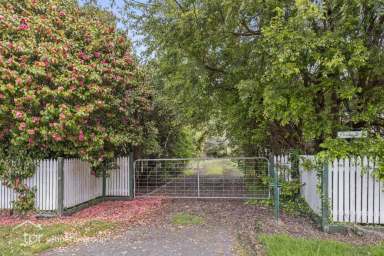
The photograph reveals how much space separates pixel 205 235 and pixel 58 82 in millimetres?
4377

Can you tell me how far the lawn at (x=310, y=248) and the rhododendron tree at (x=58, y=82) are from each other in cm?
452

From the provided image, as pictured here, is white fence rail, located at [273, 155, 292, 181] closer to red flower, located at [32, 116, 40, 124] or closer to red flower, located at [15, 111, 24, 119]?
red flower, located at [32, 116, 40, 124]

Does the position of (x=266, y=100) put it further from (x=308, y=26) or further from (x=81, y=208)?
(x=81, y=208)

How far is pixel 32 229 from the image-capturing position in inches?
234

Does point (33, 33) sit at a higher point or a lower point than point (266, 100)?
higher

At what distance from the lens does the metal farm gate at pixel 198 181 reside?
869 centimetres

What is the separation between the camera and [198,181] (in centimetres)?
907

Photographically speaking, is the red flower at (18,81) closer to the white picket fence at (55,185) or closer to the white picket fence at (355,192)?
the white picket fence at (55,185)

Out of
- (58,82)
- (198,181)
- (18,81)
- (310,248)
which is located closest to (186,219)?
(198,181)

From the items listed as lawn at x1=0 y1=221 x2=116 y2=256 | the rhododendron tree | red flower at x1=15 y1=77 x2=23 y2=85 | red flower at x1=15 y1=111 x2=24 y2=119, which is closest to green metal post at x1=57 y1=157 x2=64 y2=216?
the rhododendron tree

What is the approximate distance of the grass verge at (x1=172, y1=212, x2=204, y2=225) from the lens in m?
6.27

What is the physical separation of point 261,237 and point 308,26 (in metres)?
4.16

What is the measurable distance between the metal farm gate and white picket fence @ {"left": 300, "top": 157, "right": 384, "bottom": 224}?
2220 mm

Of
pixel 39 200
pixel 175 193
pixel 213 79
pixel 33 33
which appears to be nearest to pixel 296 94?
pixel 213 79
